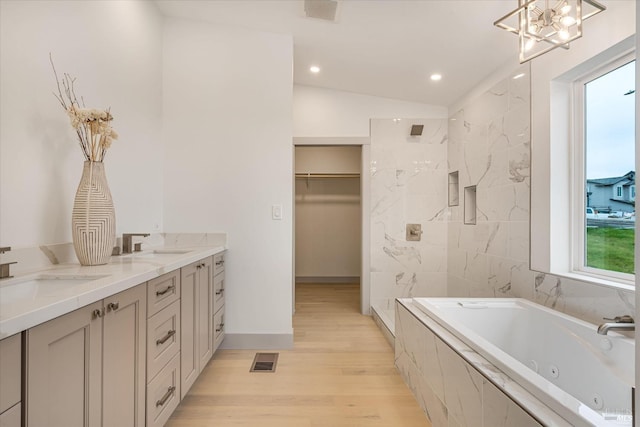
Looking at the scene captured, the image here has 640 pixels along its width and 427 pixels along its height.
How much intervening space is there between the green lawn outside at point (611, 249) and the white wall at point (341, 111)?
220 centimetres

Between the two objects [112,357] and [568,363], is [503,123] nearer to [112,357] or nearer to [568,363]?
[568,363]

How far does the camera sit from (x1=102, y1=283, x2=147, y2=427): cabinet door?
1105 mm

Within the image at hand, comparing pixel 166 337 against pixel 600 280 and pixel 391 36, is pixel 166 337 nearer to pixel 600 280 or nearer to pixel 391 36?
pixel 600 280

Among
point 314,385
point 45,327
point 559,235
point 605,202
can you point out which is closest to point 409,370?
point 314,385

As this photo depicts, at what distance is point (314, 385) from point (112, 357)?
54.9 inches

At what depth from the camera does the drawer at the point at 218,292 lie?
2428 mm

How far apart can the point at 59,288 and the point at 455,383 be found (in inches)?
65.6

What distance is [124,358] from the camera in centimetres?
121

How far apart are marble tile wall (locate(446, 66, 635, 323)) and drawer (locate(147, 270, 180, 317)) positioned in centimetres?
219

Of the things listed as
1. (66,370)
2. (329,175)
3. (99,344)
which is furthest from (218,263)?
(329,175)

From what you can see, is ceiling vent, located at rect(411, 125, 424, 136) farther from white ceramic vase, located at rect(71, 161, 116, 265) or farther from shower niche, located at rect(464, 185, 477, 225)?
white ceramic vase, located at rect(71, 161, 116, 265)

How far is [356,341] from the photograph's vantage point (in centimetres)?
295

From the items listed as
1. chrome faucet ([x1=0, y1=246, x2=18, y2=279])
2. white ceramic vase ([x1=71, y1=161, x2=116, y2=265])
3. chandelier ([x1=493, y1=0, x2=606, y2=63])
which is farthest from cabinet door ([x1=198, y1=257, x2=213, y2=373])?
chandelier ([x1=493, y1=0, x2=606, y2=63])

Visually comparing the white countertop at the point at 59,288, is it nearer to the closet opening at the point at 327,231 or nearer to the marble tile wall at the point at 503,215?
the marble tile wall at the point at 503,215
